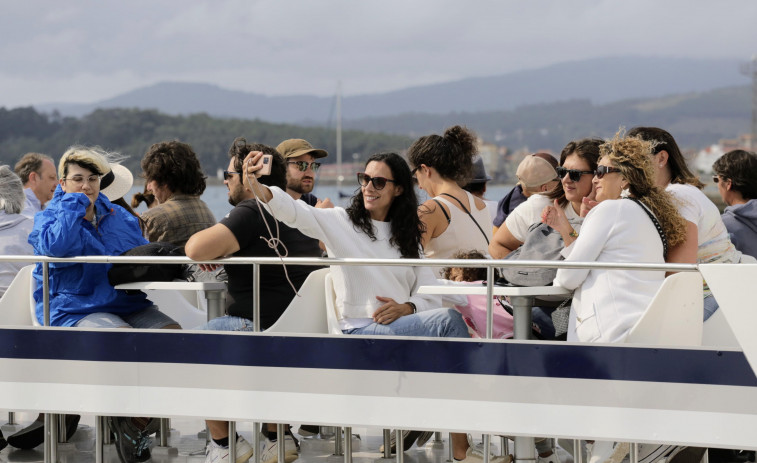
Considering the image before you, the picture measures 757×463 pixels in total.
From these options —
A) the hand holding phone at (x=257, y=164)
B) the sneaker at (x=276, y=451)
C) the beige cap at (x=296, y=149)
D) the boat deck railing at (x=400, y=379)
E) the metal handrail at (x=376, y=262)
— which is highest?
the beige cap at (x=296, y=149)

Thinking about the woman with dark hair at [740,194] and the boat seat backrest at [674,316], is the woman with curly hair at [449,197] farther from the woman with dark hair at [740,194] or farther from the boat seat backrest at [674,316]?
the woman with dark hair at [740,194]

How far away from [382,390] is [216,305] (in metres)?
1.04

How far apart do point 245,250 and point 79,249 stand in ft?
3.00

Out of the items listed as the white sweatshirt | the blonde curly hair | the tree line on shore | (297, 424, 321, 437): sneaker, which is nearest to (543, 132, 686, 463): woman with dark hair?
the blonde curly hair

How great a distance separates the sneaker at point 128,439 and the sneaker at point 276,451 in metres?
0.74

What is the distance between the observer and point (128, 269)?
4.99 meters

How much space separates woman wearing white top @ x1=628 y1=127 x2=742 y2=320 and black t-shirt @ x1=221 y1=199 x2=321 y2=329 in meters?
1.84

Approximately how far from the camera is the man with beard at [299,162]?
6180 mm

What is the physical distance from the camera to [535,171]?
5512mm

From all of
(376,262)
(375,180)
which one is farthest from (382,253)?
(375,180)

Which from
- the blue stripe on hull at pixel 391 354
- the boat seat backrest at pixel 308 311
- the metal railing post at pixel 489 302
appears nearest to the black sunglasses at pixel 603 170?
the metal railing post at pixel 489 302

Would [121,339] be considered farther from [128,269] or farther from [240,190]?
[240,190]

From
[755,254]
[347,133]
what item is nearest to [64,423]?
[755,254]

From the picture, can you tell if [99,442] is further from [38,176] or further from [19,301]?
[38,176]
